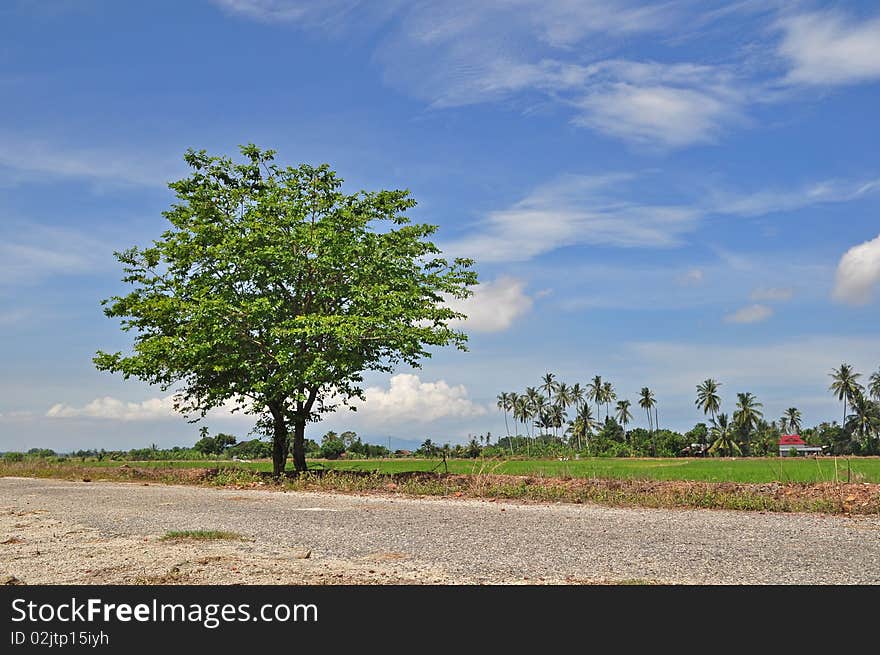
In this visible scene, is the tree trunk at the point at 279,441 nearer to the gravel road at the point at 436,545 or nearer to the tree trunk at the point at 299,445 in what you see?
the tree trunk at the point at 299,445

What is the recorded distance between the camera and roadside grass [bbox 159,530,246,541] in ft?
39.2

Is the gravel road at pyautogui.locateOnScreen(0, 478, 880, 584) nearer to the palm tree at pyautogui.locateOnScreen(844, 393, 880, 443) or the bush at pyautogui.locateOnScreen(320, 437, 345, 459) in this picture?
the bush at pyautogui.locateOnScreen(320, 437, 345, 459)

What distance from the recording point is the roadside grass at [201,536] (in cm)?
1196

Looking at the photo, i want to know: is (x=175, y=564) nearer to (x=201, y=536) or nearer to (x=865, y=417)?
(x=201, y=536)

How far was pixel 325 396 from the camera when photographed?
29.9 m

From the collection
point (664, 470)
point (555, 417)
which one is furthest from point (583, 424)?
point (664, 470)

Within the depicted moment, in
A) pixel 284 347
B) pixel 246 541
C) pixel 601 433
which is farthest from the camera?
pixel 601 433

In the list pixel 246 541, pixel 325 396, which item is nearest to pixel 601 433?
pixel 325 396

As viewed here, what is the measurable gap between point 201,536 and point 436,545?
3.83 metres

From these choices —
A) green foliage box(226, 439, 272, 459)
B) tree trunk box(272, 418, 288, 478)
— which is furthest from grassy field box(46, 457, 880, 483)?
green foliage box(226, 439, 272, 459)
